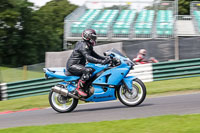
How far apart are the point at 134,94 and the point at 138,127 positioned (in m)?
2.11

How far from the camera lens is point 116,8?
102ft

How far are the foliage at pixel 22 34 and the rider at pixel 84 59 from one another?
20113 mm

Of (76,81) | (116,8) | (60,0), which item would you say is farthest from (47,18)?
(76,81)

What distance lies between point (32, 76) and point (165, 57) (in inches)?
218

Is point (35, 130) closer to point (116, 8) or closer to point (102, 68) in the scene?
point (102, 68)

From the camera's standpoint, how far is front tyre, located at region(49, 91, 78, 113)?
806cm

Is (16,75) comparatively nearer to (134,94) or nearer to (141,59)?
(141,59)

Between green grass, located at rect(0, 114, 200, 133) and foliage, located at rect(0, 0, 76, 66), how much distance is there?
2225 cm

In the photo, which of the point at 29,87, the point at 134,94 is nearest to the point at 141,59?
the point at 29,87

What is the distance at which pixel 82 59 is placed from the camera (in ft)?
26.3

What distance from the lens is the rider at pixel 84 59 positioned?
24.9 feet

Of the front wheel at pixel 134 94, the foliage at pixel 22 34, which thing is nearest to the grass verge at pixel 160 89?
the front wheel at pixel 134 94

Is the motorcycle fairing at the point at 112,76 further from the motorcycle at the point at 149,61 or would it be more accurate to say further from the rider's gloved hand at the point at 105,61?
the motorcycle at the point at 149,61

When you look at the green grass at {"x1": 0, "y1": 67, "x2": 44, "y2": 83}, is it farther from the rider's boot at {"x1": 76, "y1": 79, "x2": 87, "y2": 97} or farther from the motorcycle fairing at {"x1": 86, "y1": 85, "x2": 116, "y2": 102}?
the motorcycle fairing at {"x1": 86, "y1": 85, "x2": 116, "y2": 102}
